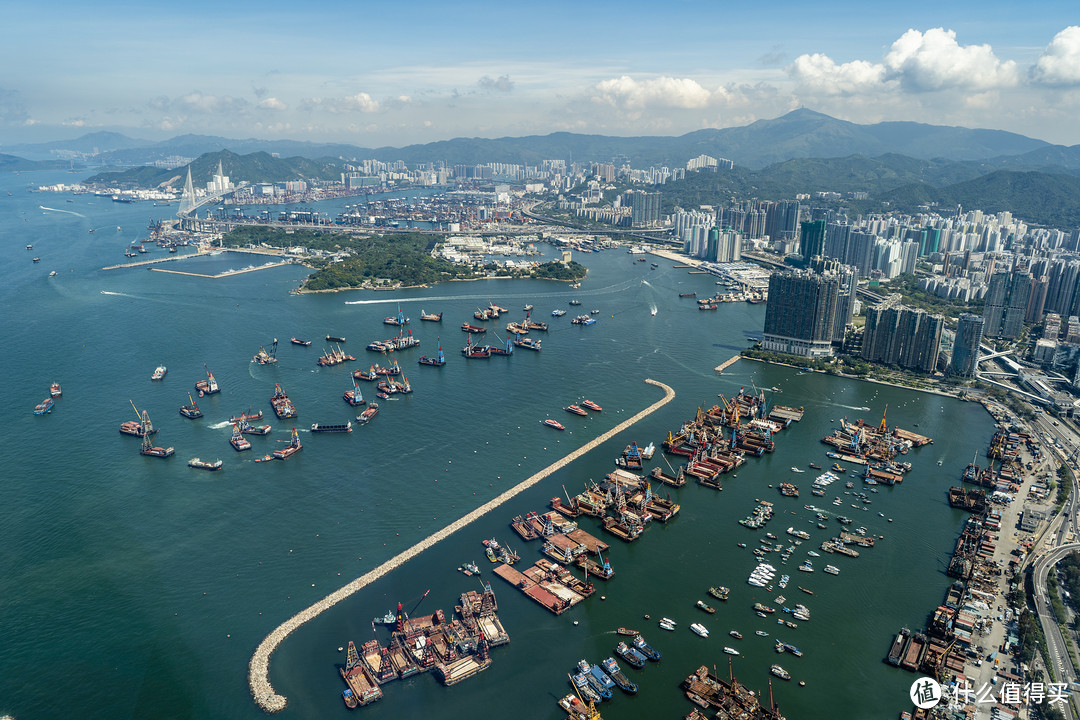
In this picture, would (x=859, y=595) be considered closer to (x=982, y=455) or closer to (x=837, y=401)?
(x=982, y=455)

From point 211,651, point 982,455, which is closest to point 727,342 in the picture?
point 982,455

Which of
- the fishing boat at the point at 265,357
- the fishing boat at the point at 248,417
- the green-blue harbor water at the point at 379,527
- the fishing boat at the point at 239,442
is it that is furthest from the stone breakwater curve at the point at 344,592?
the fishing boat at the point at 265,357

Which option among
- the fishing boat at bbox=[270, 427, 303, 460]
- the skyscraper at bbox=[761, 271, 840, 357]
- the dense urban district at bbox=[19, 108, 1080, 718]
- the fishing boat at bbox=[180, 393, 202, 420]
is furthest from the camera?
the skyscraper at bbox=[761, 271, 840, 357]

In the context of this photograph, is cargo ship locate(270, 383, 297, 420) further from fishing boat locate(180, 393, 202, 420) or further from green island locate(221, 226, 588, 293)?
green island locate(221, 226, 588, 293)

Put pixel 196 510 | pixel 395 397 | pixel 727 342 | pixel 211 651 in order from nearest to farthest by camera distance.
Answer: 1. pixel 211 651
2. pixel 196 510
3. pixel 395 397
4. pixel 727 342

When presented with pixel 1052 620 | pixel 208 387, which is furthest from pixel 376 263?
pixel 1052 620

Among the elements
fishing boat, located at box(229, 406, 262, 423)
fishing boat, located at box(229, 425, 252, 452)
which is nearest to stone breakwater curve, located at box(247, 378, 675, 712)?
fishing boat, located at box(229, 425, 252, 452)
